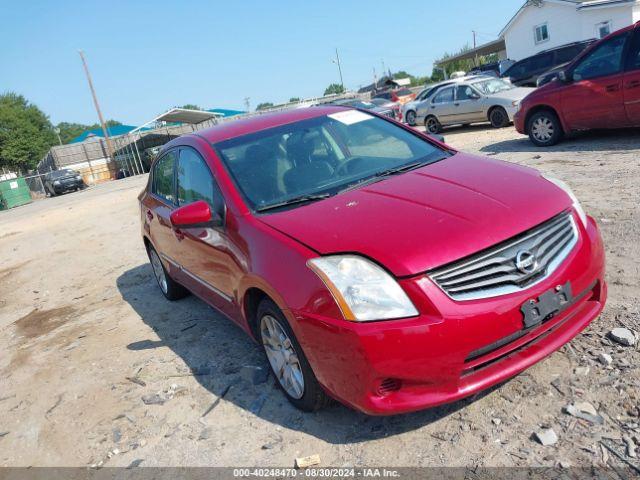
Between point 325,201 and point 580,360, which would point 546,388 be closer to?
point 580,360

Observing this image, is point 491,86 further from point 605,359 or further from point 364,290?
point 364,290

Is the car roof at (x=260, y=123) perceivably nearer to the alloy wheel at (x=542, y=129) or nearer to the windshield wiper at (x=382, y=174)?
the windshield wiper at (x=382, y=174)

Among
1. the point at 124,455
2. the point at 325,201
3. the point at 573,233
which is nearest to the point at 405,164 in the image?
the point at 325,201

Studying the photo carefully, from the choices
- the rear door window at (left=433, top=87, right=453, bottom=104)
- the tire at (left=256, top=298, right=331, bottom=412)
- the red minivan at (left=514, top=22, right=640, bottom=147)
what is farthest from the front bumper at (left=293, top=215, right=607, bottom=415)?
the rear door window at (left=433, top=87, right=453, bottom=104)

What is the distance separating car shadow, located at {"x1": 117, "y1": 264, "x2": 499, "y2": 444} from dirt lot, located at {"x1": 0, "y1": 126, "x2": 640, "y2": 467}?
0.01 meters

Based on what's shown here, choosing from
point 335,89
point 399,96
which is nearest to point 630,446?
point 399,96

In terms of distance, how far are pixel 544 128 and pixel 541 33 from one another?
28569mm

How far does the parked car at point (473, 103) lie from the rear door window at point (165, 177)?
1112 cm

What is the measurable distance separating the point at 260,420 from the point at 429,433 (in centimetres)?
103

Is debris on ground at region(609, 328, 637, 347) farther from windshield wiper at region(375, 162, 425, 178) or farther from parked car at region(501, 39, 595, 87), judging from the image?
parked car at region(501, 39, 595, 87)

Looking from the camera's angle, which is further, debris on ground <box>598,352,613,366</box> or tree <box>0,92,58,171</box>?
tree <box>0,92,58,171</box>

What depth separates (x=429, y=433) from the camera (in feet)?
9.30

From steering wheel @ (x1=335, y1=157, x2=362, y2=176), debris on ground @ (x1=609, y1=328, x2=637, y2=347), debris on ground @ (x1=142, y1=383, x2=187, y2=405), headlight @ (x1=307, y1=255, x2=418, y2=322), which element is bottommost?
debris on ground @ (x1=142, y1=383, x2=187, y2=405)

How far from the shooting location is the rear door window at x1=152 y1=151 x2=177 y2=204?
4855 millimetres
